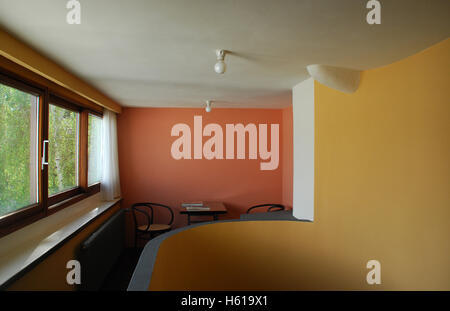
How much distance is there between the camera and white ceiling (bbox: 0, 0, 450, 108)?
134 centimetres

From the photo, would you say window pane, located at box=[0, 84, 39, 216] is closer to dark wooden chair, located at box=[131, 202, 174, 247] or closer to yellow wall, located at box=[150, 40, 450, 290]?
yellow wall, located at box=[150, 40, 450, 290]

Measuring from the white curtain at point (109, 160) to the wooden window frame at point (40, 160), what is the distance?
0.49m

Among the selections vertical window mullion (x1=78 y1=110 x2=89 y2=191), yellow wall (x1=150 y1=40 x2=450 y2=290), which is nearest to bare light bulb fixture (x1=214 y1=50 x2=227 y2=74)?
yellow wall (x1=150 y1=40 x2=450 y2=290)

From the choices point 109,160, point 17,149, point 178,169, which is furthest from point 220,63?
point 178,169

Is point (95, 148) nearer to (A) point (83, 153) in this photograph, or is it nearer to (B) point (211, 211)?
(A) point (83, 153)

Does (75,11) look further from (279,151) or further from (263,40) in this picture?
(279,151)

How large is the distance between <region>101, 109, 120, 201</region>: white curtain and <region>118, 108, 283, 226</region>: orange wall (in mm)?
469

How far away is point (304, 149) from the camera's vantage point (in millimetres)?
2865

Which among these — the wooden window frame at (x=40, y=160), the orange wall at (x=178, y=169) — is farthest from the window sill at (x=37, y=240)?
the orange wall at (x=178, y=169)

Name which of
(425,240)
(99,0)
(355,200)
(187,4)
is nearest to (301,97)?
(355,200)

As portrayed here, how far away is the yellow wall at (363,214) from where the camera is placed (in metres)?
1.83

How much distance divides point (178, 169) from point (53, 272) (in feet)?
8.68

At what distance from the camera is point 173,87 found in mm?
3135

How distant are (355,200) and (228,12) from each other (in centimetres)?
190
